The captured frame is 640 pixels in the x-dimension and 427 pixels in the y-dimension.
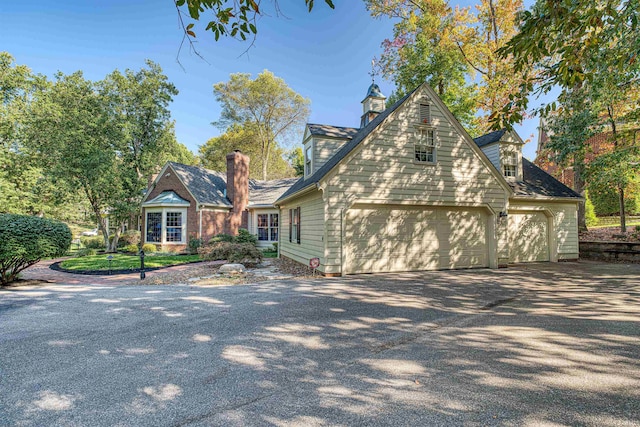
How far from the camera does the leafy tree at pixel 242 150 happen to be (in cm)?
3375

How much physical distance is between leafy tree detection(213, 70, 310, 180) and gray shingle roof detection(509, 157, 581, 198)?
2429 centimetres

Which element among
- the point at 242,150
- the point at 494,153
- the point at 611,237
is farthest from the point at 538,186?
the point at 242,150

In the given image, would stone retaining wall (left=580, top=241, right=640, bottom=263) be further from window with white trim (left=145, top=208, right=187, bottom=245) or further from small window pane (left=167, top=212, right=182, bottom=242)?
small window pane (left=167, top=212, right=182, bottom=242)

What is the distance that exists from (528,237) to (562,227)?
188 centimetres

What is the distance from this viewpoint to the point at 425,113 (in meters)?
10.4

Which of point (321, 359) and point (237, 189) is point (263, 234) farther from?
point (321, 359)

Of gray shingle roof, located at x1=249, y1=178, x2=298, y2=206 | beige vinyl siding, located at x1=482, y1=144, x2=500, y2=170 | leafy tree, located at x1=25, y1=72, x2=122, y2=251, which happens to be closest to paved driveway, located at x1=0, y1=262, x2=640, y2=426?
beige vinyl siding, located at x1=482, y1=144, x2=500, y2=170

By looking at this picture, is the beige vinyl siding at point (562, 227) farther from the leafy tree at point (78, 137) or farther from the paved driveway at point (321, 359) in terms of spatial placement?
the leafy tree at point (78, 137)

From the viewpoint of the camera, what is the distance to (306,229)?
37.2 ft

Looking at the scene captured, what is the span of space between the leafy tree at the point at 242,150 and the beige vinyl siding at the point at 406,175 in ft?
85.4

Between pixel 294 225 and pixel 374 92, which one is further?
pixel 374 92

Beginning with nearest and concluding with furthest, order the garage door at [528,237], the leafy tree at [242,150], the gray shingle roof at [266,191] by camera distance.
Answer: the garage door at [528,237] → the gray shingle roof at [266,191] → the leafy tree at [242,150]

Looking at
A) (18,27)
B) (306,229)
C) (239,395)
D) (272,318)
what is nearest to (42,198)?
(18,27)

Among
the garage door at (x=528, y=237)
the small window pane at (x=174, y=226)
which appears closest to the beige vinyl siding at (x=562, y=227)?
the garage door at (x=528, y=237)
